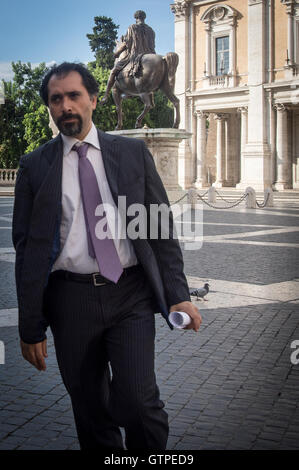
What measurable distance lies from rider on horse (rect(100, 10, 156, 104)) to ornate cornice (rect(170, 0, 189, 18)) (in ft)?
69.0

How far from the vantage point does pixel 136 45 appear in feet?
68.2

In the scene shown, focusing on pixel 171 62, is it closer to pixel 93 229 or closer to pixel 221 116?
pixel 93 229

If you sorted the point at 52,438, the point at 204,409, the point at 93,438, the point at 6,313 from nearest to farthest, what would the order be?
the point at 93,438 → the point at 52,438 → the point at 204,409 → the point at 6,313

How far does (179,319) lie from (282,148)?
34.1 meters

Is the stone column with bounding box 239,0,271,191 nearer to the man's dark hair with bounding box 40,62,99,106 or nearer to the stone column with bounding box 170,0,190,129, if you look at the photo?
the stone column with bounding box 170,0,190,129

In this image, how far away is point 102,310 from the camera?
8.91 ft

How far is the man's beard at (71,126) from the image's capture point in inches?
111

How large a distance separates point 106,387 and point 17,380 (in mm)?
1881

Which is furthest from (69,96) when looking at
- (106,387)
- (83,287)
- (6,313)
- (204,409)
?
(6,313)

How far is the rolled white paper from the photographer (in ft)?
8.99

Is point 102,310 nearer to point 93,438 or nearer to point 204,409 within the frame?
point 93,438

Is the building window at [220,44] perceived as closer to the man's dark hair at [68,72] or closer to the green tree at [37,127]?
the green tree at [37,127]

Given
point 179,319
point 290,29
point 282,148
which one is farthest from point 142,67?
point 179,319

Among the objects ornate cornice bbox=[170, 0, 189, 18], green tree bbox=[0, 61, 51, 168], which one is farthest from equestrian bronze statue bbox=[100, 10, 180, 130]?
green tree bbox=[0, 61, 51, 168]
